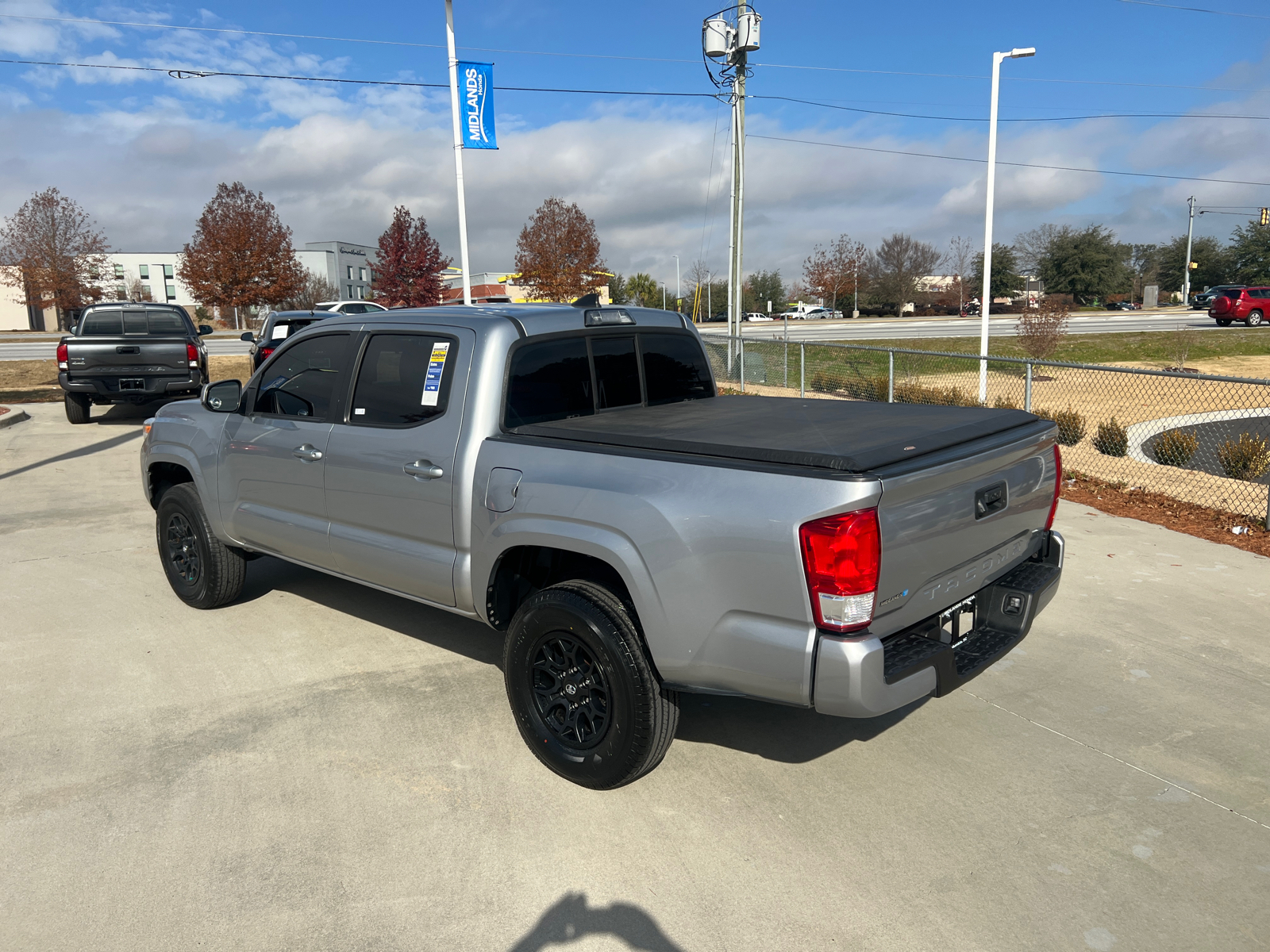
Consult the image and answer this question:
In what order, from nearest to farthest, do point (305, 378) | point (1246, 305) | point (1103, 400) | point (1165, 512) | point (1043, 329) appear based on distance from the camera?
1. point (305, 378)
2. point (1165, 512)
3. point (1103, 400)
4. point (1043, 329)
5. point (1246, 305)

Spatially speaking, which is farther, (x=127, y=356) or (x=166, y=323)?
(x=166, y=323)

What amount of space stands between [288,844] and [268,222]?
46.3 meters

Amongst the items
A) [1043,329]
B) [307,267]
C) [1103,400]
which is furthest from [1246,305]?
[307,267]

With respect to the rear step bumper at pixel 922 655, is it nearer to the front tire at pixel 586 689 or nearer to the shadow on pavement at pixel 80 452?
the front tire at pixel 586 689

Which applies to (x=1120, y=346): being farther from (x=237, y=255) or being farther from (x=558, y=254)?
(x=237, y=255)

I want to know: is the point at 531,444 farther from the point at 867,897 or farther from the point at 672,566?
the point at 867,897

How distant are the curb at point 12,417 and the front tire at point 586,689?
13.8 metres

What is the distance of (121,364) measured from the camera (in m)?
13.6

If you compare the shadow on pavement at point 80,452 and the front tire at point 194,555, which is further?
the shadow on pavement at point 80,452

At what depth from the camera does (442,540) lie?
4078 millimetres

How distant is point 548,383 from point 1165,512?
6.89 metres

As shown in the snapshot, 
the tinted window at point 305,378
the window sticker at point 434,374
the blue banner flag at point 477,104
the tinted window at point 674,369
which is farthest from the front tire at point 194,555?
the blue banner flag at point 477,104

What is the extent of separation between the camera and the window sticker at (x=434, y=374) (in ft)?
13.5

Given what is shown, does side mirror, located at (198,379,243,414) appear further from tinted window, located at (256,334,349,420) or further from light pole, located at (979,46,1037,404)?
light pole, located at (979,46,1037,404)
